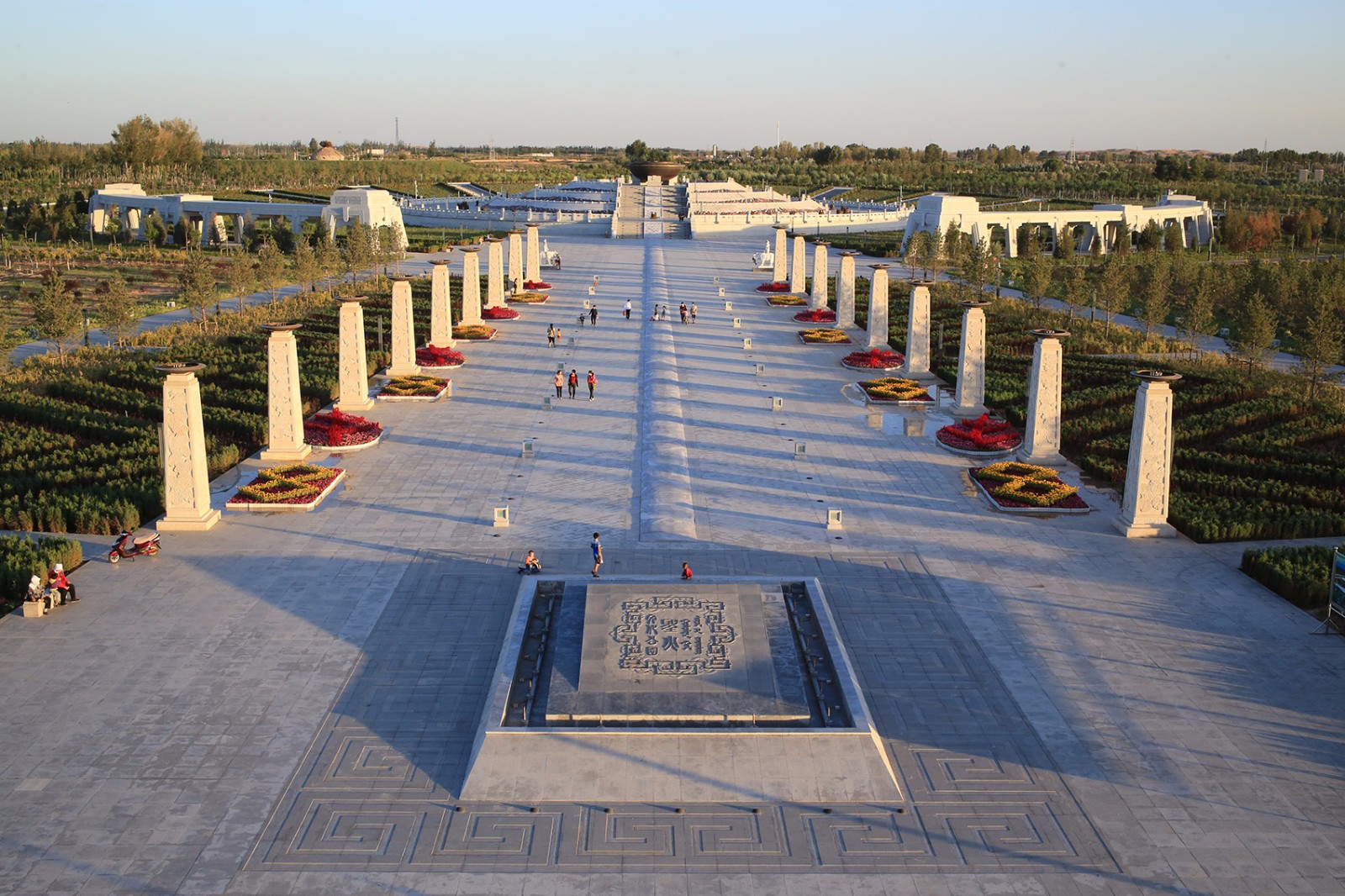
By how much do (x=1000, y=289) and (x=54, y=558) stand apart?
148ft

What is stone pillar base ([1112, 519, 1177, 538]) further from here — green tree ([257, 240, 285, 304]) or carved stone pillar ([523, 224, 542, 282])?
green tree ([257, 240, 285, 304])

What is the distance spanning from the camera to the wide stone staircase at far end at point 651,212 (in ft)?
255

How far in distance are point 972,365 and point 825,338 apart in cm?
1141

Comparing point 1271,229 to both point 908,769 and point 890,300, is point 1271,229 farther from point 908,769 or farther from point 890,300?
point 908,769

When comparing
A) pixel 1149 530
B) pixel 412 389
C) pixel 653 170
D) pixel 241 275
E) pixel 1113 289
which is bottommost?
pixel 1149 530

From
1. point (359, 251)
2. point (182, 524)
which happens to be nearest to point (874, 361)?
point (182, 524)

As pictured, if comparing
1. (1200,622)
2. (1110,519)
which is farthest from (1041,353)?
(1200,622)

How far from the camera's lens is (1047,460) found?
2477cm

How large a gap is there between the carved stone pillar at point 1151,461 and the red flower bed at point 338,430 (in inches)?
614

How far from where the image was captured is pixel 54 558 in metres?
18.0

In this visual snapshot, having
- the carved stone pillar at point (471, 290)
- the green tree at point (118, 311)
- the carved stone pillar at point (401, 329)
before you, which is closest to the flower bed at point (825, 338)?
the carved stone pillar at point (471, 290)

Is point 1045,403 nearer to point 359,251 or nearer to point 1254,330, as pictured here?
point 1254,330

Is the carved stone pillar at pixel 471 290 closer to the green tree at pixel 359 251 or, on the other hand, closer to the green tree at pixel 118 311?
the green tree at pixel 359 251

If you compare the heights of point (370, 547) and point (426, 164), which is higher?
point (426, 164)
